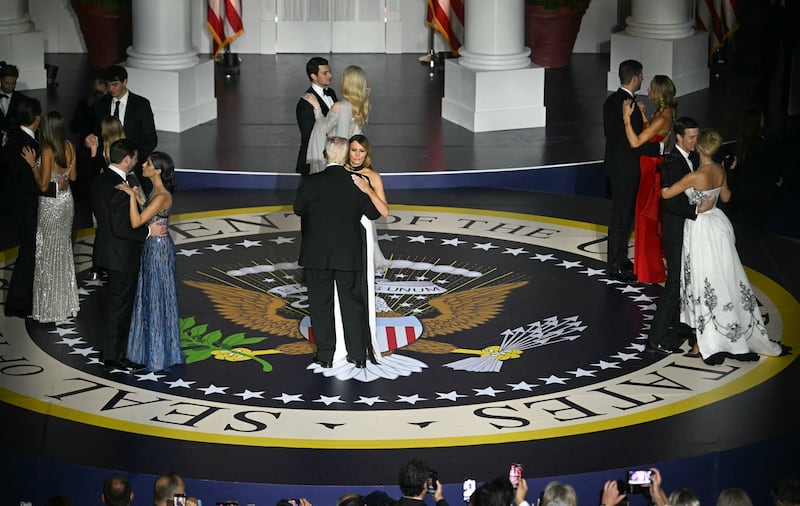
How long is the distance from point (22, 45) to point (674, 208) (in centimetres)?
1036

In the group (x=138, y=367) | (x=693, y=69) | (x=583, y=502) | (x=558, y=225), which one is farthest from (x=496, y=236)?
(x=693, y=69)

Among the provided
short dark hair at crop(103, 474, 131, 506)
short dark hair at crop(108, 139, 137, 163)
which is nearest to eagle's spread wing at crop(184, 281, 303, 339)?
short dark hair at crop(108, 139, 137, 163)

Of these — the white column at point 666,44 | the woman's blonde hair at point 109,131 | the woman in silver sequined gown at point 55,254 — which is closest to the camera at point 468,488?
the woman's blonde hair at point 109,131

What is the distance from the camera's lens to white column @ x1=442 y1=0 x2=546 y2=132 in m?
16.0

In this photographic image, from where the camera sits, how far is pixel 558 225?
12602mm

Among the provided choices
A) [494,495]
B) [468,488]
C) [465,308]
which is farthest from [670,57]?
[494,495]

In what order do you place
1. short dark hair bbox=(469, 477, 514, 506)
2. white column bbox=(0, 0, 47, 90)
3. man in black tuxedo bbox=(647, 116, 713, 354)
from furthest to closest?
white column bbox=(0, 0, 47, 90), man in black tuxedo bbox=(647, 116, 713, 354), short dark hair bbox=(469, 477, 514, 506)

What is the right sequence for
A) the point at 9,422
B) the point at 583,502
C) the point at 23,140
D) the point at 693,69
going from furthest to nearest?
the point at 693,69, the point at 23,140, the point at 9,422, the point at 583,502

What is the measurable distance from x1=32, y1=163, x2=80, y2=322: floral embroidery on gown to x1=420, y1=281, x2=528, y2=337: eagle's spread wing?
7.81ft

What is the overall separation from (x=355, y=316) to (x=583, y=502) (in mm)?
2104

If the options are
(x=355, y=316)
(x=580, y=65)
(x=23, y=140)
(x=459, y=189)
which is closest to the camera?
(x=355, y=316)

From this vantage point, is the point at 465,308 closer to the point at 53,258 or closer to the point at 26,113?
the point at 53,258

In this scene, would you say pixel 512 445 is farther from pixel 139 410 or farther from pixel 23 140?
pixel 23 140

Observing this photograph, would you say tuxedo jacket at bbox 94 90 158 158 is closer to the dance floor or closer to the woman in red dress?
the dance floor
